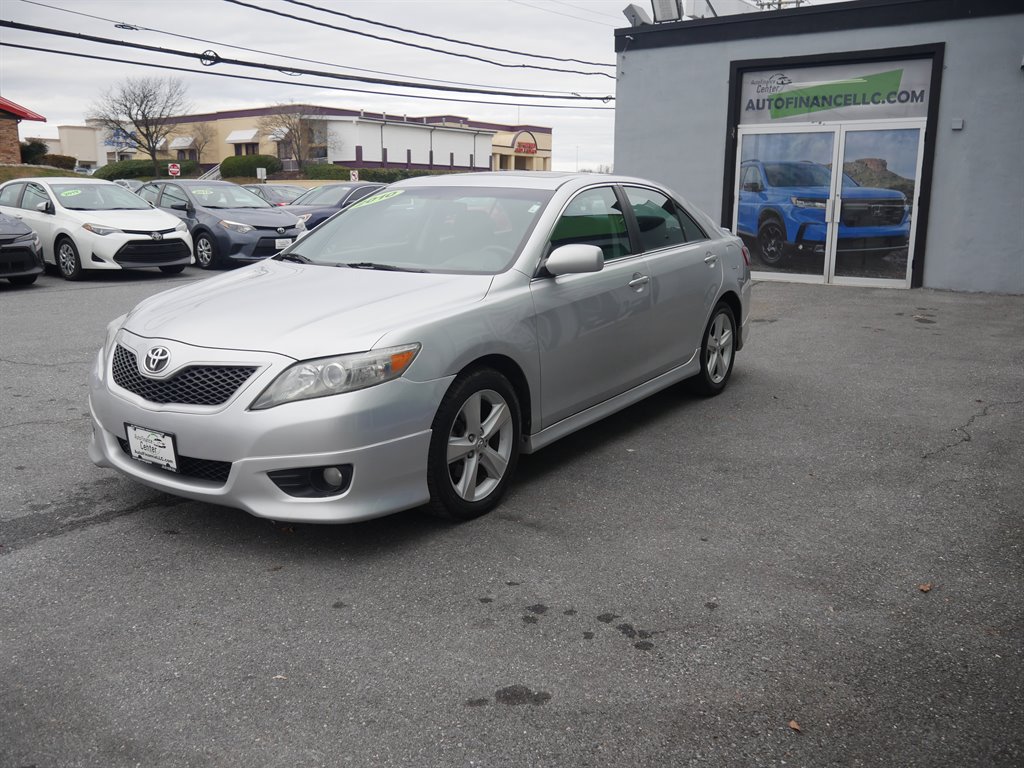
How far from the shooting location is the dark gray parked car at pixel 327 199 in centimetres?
1795

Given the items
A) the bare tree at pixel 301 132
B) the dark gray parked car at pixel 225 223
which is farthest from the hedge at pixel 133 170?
the dark gray parked car at pixel 225 223

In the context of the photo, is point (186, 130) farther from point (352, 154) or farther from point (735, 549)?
point (735, 549)

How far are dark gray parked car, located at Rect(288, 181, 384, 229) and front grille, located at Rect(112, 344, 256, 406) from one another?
14103mm

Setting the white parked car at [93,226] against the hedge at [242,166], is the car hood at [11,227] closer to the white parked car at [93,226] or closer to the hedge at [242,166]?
the white parked car at [93,226]

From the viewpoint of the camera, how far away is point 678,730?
8.89ft

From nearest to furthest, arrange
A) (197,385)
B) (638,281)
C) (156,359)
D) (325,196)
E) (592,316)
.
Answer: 1. (197,385)
2. (156,359)
3. (592,316)
4. (638,281)
5. (325,196)

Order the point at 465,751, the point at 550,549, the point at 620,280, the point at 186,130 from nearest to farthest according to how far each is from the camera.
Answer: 1. the point at 465,751
2. the point at 550,549
3. the point at 620,280
4. the point at 186,130

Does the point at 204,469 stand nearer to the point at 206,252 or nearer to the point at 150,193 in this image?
the point at 206,252

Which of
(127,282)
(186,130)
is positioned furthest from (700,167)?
(186,130)

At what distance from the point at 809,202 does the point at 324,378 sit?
11.4 m

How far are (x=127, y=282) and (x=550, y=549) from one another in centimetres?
1158

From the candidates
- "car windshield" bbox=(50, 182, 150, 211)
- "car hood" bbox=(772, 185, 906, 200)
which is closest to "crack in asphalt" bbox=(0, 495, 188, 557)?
"car windshield" bbox=(50, 182, 150, 211)

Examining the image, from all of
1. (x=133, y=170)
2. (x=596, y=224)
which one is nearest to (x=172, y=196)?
(x=596, y=224)

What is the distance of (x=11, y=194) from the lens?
48.3ft
